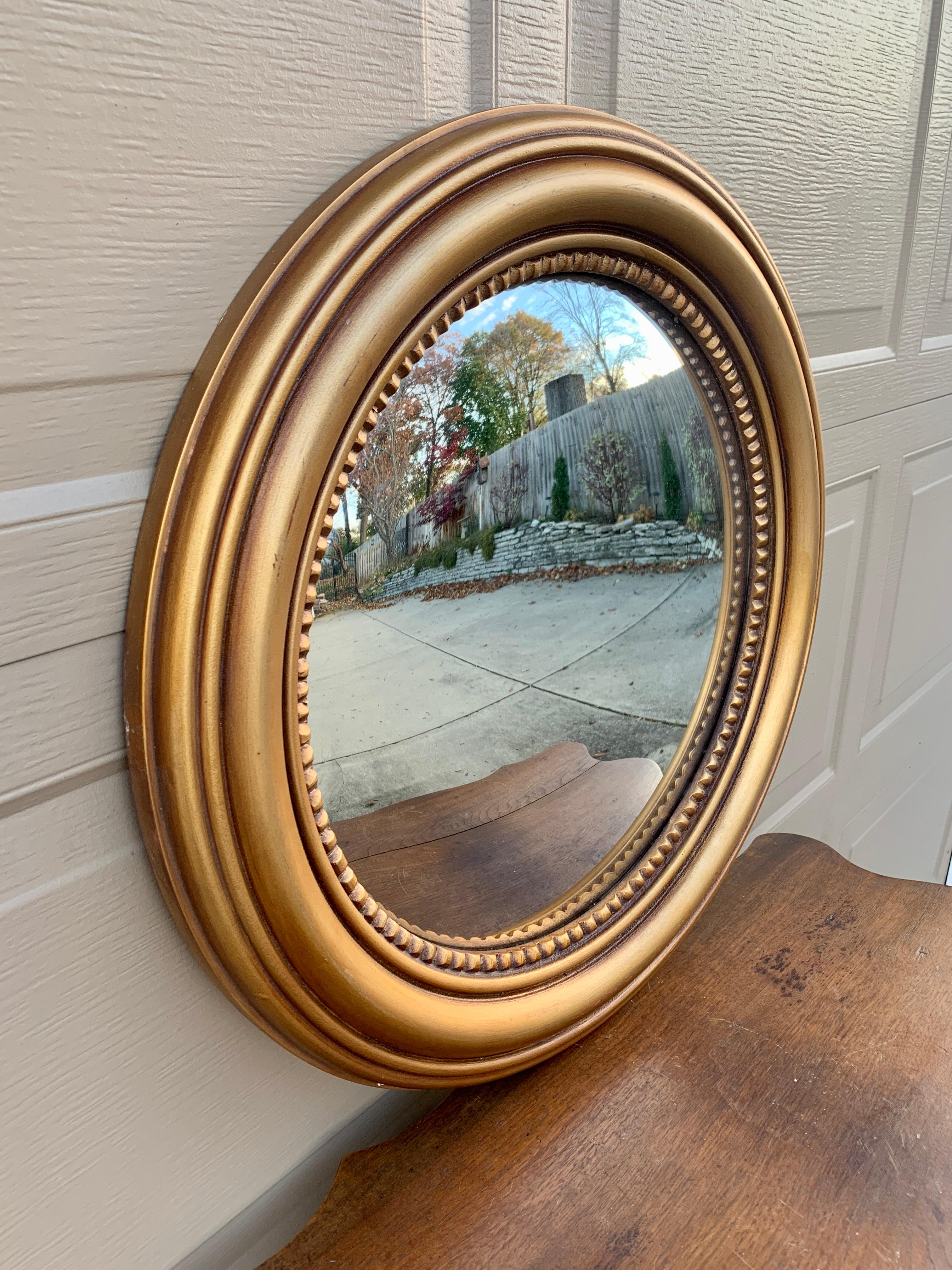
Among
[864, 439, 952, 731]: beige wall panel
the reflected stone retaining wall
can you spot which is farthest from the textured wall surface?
[864, 439, 952, 731]: beige wall panel

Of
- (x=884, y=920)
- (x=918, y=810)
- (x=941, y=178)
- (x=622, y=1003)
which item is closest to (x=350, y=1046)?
(x=622, y=1003)

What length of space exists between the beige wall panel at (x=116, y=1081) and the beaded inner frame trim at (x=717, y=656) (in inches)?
3.6

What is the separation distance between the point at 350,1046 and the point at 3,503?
0.88 ft

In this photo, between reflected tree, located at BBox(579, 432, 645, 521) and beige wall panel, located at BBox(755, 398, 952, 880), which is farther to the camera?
beige wall panel, located at BBox(755, 398, 952, 880)

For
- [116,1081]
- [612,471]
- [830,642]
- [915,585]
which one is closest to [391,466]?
[612,471]

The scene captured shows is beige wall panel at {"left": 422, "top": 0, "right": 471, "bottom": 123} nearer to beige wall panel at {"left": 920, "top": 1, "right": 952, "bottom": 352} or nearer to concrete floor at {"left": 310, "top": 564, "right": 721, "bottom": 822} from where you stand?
concrete floor at {"left": 310, "top": 564, "right": 721, "bottom": 822}

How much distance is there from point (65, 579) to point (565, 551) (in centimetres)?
24

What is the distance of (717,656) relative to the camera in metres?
0.59

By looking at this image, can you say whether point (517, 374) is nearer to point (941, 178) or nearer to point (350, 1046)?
point (350, 1046)

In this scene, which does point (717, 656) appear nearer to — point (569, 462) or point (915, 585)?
point (569, 462)

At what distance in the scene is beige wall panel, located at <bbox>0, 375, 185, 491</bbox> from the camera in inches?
11.6

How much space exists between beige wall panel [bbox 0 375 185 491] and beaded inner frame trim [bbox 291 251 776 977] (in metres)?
0.07

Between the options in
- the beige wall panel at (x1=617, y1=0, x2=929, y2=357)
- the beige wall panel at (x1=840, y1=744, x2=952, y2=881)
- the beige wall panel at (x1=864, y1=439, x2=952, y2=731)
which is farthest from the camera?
the beige wall panel at (x1=840, y1=744, x2=952, y2=881)

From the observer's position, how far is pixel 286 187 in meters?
0.35
